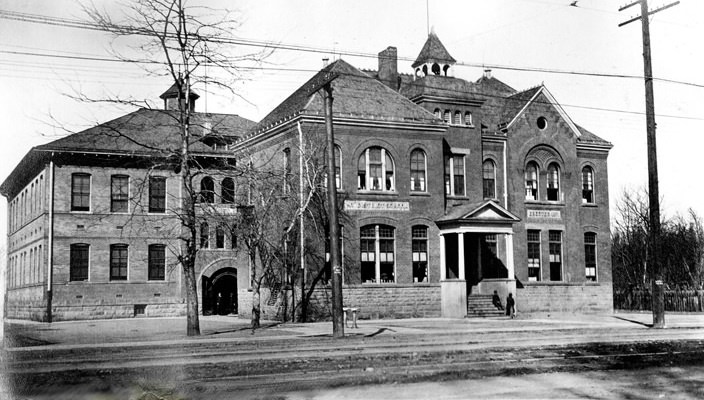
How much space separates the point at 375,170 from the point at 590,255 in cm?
1449

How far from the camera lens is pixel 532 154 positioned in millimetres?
40031

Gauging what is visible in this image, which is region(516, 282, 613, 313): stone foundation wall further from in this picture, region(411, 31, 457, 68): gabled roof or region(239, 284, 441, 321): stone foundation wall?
region(411, 31, 457, 68): gabled roof

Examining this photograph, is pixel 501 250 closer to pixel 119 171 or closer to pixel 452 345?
pixel 452 345

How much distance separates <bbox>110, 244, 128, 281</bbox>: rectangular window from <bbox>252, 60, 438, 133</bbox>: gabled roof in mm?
12022

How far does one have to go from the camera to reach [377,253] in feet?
111

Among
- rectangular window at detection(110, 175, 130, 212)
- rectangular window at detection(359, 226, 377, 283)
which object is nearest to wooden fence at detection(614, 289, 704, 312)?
rectangular window at detection(359, 226, 377, 283)

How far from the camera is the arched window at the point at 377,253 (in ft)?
110

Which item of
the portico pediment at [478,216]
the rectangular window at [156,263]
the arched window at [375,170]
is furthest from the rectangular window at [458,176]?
the rectangular window at [156,263]

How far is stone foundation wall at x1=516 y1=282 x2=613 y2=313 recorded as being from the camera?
38.1 m

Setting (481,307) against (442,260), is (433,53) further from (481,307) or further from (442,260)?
(481,307)

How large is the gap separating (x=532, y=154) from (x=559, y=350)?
23.6 meters

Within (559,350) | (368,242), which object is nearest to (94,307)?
(368,242)

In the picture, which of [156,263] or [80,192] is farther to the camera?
[156,263]

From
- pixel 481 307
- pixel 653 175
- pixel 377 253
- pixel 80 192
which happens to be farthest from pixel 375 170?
pixel 80 192
